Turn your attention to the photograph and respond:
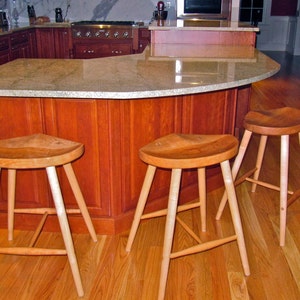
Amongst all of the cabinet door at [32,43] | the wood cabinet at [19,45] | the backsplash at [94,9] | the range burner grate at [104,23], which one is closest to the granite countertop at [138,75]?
the wood cabinet at [19,45]

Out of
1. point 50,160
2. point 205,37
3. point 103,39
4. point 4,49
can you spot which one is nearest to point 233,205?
point 50,160

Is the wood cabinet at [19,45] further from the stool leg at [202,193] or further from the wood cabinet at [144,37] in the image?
the stool leg at [202,193]

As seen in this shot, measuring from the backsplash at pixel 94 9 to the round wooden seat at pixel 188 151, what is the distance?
4389 mm

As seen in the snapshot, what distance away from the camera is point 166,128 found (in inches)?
91.7

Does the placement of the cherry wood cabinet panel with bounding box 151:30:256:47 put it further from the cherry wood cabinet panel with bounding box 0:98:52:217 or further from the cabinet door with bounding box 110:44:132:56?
the cabinet door with bounding box 110:44:132:56

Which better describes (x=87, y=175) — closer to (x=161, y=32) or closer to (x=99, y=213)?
(x=99, y=213)

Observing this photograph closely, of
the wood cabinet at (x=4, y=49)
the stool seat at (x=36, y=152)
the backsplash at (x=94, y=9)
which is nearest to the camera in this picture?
the stool seat at (x=36, y=152)

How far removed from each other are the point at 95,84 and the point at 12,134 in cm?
55

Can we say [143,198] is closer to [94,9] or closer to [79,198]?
[79,198]

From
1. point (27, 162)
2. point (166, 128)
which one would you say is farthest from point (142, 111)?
point (27, 162)

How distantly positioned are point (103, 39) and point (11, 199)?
365cm

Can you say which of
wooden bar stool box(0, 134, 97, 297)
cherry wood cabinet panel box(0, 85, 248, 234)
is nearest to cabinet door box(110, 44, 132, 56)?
cherry wood cabinet panel box(0, 85, 248, 234)

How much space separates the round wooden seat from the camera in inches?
65.4

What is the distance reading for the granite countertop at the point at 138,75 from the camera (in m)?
1.82
